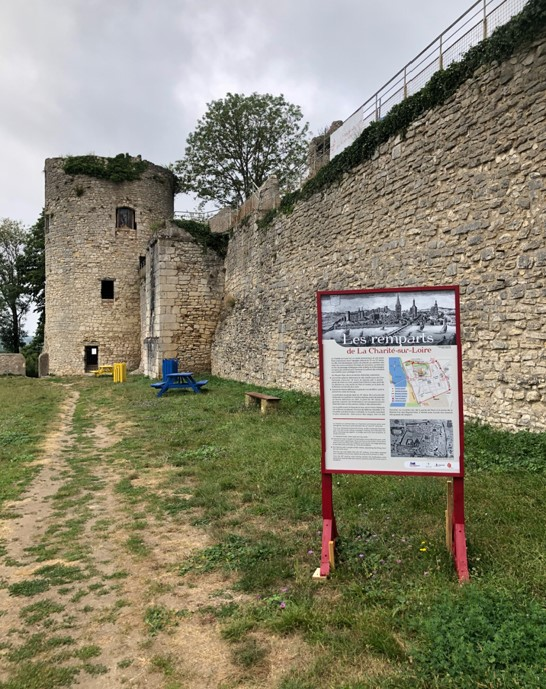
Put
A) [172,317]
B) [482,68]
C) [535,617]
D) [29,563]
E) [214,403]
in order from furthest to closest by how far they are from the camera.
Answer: [172,317], [214,403], [482,68], [29,563], [535,617]

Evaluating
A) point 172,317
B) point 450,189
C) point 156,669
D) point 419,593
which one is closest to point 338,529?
point 419,593

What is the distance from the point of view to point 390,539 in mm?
3588

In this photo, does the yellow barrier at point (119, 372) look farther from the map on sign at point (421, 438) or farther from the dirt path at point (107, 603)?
the map on sign at point (421, 438)

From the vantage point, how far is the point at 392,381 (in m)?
3.37

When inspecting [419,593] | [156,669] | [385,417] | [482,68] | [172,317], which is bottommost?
[156,669]

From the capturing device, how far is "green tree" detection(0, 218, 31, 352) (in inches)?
1275

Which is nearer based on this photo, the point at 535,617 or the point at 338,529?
the point at 535,617

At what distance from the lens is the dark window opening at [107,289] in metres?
23.6

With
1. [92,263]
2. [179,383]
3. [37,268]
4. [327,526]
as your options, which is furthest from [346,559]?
[37,268]

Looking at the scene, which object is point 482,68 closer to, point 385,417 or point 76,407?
point 385,417

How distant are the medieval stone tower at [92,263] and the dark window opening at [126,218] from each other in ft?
0.15

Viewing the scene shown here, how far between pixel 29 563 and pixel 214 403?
7.25 meters

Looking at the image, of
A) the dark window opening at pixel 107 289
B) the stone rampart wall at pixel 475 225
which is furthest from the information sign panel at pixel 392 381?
the dark window opening at pixel 107 289

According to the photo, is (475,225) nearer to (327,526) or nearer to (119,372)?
(327,526)
